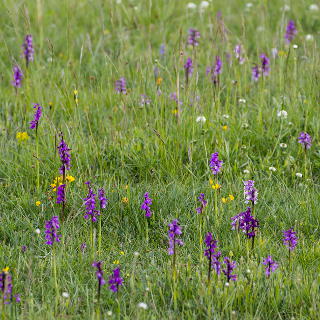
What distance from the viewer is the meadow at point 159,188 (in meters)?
2.86

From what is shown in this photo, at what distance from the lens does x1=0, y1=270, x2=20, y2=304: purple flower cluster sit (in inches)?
103

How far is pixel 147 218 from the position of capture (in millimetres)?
3547

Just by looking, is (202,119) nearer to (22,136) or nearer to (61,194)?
(22,136)

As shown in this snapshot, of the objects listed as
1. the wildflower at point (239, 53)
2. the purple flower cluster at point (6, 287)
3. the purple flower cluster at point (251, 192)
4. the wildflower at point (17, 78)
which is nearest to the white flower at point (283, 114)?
the wildflower at point (239, 53)

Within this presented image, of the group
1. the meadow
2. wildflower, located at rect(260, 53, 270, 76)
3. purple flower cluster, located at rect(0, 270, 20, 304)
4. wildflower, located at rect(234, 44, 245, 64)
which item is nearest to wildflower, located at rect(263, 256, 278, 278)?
the meadow

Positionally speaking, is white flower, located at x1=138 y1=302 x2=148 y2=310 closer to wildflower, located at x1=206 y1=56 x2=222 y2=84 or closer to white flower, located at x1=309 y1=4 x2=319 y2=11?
wildflower, located at x1=206 y1=56 x2=222 y2=84

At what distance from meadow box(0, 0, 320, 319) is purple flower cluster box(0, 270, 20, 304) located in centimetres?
1

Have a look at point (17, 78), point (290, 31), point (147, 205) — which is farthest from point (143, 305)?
point (290, 31)

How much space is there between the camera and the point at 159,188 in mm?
Result: 3828

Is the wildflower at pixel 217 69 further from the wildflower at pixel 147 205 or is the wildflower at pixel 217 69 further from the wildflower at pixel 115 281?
the wildflower at pixel 115 281

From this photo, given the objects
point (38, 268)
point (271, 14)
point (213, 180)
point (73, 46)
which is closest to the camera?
point (38, 268)

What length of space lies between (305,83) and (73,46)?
2202mm

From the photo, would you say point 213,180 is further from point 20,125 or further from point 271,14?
point 271,14

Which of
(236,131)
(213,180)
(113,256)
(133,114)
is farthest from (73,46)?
(113,256)
